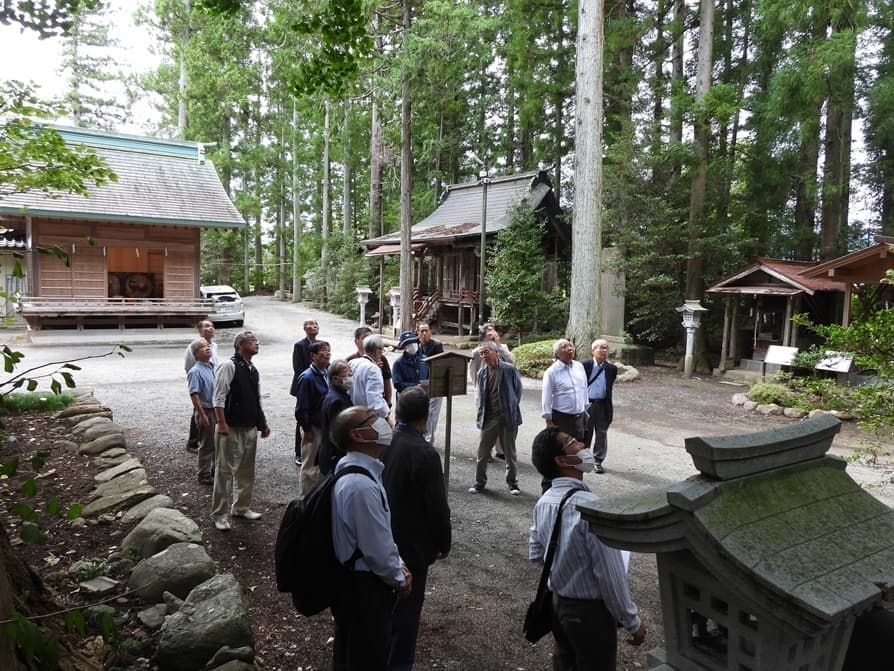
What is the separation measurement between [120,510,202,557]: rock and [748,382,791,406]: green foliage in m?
10.9

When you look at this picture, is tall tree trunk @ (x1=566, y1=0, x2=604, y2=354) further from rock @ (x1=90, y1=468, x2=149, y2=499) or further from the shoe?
rock @ (x1=90, y1=468, x2=149, y2=499)

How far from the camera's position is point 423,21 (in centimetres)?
1653

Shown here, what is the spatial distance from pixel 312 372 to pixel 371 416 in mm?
3087

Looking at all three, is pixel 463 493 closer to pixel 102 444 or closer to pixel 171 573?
pixel 171 573

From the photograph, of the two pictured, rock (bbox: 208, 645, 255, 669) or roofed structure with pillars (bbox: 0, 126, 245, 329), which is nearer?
rock (bbox: 208, 645, 255, 669)

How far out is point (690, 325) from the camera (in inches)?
594

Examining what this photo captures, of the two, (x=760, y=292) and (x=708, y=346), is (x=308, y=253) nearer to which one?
(x=708, y=346)

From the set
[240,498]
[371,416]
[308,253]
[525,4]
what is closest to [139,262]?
[308,253]

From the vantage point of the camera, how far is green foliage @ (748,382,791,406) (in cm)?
1123

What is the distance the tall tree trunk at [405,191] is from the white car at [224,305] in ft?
22.5

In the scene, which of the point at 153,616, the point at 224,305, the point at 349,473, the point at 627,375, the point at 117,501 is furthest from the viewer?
the point at 224,305

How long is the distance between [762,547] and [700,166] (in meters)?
16.5

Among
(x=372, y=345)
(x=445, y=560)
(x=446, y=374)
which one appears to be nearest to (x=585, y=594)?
(x=445, y=560)

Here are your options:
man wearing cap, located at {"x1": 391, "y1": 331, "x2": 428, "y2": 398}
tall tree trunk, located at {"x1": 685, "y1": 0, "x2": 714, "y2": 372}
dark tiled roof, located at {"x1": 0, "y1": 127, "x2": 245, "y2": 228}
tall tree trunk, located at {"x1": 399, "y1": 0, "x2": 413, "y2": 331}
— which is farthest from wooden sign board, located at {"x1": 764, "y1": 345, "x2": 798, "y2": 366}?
dark tiled roof, located at {"x1": 0, "y1": 127, "x2": 245, "y2": 228}
